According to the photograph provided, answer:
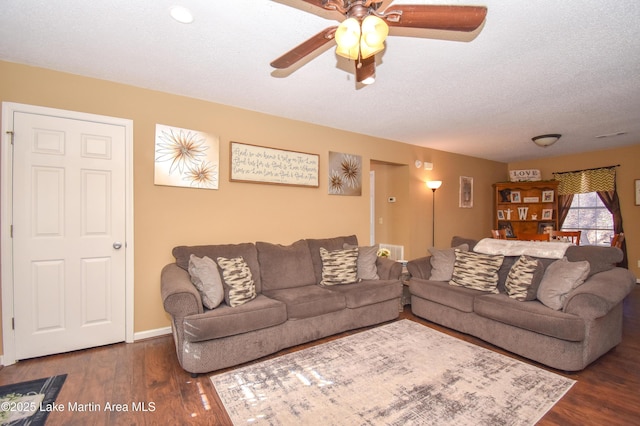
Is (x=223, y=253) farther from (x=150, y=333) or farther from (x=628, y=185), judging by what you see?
(x=628, y=185)

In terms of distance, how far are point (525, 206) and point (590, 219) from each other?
110 cm

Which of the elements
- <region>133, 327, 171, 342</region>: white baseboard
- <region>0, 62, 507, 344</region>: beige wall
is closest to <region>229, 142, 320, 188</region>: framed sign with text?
<region>0, 62, 507, 344</region>: beige wall

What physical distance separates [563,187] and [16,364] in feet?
28.1

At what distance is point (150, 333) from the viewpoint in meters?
2.91

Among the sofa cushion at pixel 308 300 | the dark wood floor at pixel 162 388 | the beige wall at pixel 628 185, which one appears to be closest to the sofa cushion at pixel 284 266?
the sofa cushion at pixel 308 300

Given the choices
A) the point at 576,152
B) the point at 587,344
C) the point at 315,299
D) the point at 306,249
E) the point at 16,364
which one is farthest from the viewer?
the point at 576,152

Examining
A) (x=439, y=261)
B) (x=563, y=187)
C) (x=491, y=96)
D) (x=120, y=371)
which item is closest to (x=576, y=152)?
(x=563, y=187)

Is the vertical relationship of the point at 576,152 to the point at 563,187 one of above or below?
above

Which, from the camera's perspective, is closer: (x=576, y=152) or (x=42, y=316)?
(x=42, y=316)

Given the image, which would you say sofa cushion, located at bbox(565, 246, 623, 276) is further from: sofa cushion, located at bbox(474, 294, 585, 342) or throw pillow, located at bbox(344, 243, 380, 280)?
throw pillow, located at bbox(344, 243, 380, 280)

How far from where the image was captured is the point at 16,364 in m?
2.36

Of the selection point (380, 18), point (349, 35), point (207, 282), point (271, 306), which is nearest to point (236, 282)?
point (207, 282)

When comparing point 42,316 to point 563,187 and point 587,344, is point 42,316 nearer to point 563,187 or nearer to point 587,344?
point 587,344

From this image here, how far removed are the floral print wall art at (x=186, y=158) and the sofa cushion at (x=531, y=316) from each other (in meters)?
3.05
